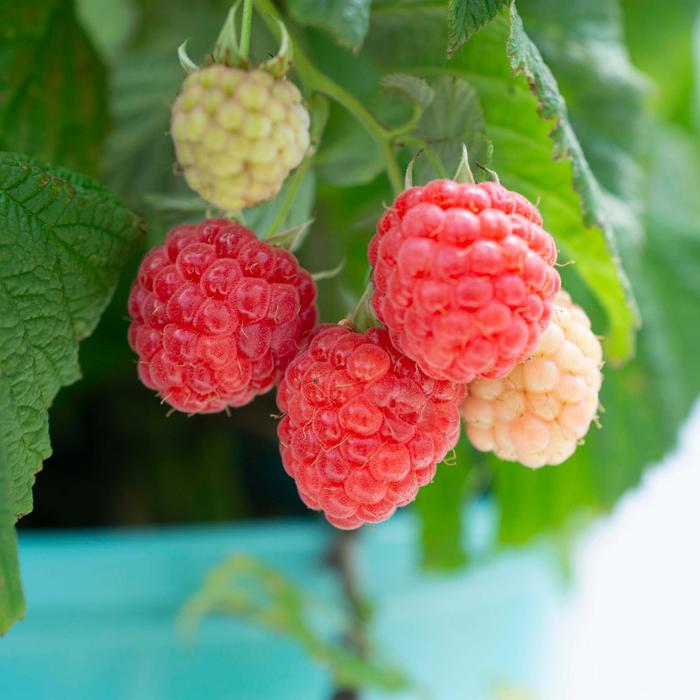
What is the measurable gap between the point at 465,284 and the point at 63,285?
8.2 inches

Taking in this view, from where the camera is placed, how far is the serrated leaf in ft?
1.57

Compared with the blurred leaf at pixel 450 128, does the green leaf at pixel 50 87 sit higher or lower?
lower

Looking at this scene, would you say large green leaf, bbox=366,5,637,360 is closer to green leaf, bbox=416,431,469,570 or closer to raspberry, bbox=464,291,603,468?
raspberry, bbox=464,291,603,468

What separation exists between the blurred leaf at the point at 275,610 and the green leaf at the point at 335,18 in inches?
19.4

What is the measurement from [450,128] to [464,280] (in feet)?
0.45

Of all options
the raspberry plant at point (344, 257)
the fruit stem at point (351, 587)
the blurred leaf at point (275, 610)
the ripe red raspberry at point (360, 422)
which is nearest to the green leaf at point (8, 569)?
the raspberry plant at point (344, 257)

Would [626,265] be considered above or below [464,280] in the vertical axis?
below

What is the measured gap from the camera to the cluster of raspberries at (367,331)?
1.23 feet

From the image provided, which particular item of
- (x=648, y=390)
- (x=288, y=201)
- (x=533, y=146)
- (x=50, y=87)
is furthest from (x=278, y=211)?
(x=648, y=390)

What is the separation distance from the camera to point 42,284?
1.46ft

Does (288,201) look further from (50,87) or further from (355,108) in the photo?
(50,87)

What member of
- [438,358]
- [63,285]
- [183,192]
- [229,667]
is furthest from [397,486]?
[229,667]

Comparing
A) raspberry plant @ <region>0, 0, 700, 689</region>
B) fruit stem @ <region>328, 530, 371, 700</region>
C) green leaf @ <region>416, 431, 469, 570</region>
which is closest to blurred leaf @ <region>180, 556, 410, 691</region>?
fruit stem @ <region>328, 530, 371, 700</region>

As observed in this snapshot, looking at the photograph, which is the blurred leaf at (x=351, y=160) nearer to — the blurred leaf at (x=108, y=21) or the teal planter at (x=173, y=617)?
the blurred leaf at (x=108, y=21)
